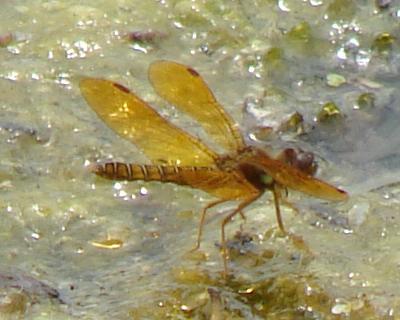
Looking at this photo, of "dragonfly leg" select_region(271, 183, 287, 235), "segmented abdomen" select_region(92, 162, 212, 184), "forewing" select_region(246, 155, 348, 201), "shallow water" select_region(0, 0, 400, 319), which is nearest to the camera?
"forewing" select_region(246, 155, 348, 201)

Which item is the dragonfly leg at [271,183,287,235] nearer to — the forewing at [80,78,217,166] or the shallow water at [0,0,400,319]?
the shallow water at [0,0,400,319]

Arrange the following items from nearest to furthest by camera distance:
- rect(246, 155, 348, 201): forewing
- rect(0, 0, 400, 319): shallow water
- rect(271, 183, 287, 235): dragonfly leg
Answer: rect(246, 155, 348, 201): forewing < rect(0, 0, 400, 319): shallow water < rect(271, 183, 287, 235): dragonfly leg

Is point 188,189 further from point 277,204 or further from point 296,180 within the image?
point 296,180

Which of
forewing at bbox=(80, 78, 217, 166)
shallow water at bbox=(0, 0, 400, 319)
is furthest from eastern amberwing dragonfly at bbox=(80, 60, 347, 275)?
shallow water at bbox=(0, 0, 400, 319)

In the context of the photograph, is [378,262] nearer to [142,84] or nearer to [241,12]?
[142,84]

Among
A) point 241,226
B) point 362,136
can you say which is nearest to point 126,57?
point 362,136

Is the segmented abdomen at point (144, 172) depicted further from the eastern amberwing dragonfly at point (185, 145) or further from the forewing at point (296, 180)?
the forewing at point (296, 180)
